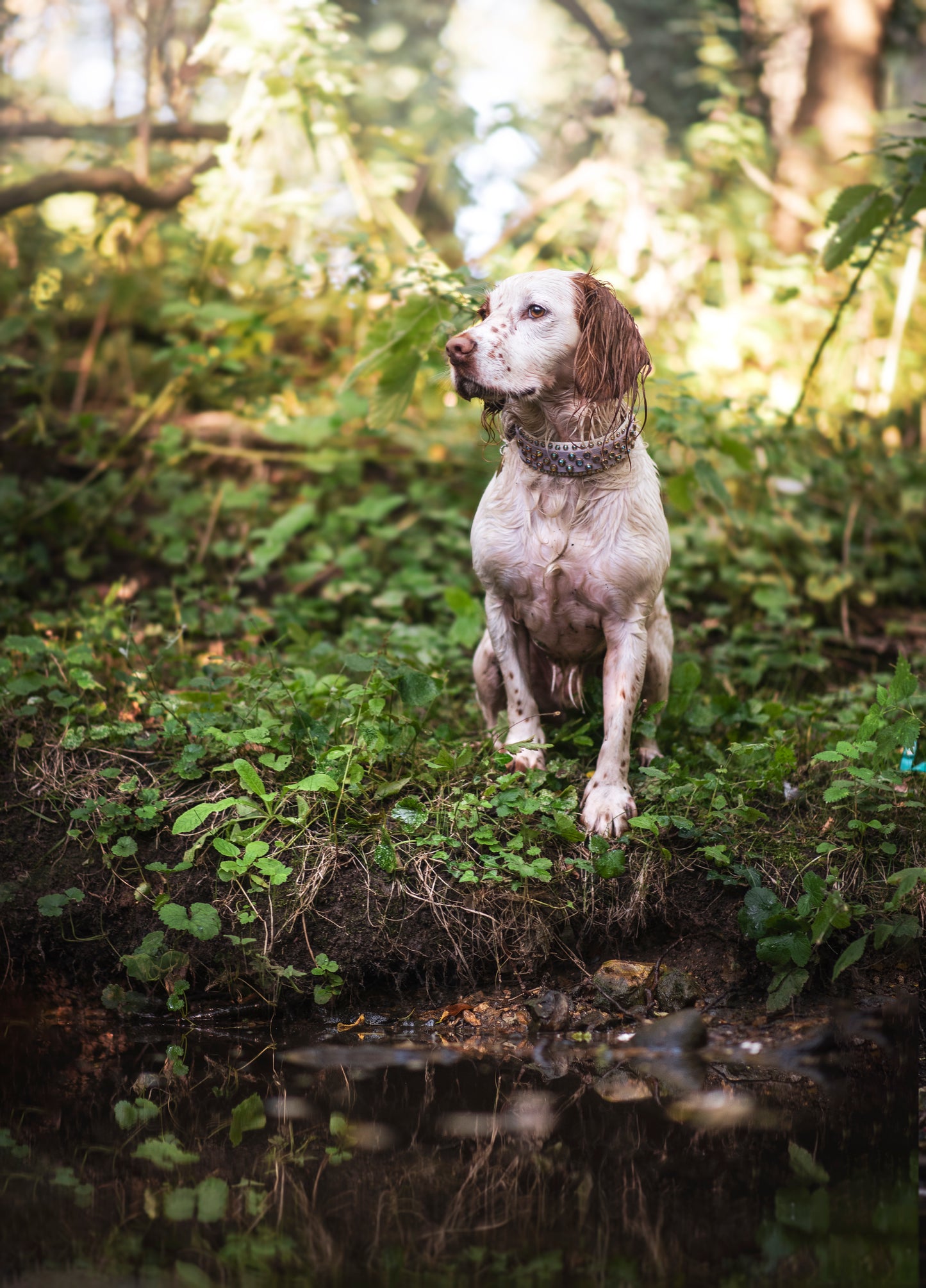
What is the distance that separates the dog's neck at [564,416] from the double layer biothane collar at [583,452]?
17mm

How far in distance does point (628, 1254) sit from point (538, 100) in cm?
896

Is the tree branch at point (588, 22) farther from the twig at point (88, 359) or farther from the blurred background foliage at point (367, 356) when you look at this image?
the twig at point (88, 359)

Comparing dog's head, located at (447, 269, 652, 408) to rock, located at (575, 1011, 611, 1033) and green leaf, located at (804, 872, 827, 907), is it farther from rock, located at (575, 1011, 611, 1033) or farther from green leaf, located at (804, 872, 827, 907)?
rock, located at (575, 1011, 611, 1033)

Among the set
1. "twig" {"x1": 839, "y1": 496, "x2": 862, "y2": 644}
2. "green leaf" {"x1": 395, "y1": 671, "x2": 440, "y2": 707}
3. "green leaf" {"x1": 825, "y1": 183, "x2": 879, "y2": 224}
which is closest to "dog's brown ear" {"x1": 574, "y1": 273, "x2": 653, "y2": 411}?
"green leaf" {"x1": 395, "y1": 671, "x2": 440, "y2": 707}

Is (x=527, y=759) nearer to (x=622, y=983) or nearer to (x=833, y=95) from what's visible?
(x=622, y=983)

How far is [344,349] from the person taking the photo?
5648 millimetres

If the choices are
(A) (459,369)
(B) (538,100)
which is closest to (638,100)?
(B) (538,100)

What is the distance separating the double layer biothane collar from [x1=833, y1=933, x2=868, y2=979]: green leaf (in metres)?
1.41

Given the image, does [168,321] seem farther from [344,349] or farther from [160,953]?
[160,953]

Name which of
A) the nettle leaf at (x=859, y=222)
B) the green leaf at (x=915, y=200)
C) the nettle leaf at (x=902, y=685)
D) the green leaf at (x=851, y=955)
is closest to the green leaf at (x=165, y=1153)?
the green leaf at (x=851, y=955)

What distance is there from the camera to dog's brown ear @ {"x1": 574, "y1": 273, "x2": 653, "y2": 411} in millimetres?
2793

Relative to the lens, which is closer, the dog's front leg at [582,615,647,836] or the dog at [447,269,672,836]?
the dog at [447,269,672,836]

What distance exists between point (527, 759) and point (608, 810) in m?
0.33

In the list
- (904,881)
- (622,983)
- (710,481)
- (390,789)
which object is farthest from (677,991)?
(710,481)
